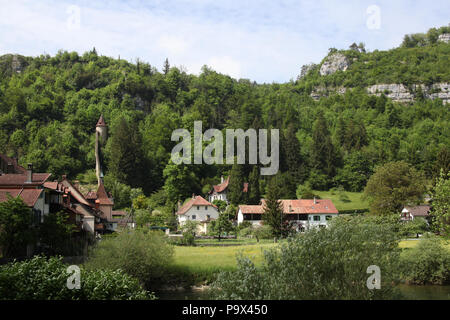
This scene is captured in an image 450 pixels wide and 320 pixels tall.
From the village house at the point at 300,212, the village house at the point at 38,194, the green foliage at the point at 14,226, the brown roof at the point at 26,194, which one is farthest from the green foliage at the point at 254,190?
the green foliage at the point at 14,226

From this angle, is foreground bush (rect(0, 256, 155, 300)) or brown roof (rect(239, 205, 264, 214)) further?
brown roof (rect(239, 205, 264, 214))

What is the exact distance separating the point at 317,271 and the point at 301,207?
57.8m

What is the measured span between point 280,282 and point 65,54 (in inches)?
5850

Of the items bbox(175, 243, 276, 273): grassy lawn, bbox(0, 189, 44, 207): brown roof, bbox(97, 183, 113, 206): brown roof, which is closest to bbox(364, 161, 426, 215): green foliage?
bbox(175, 243, 276, 273): grassy lawn

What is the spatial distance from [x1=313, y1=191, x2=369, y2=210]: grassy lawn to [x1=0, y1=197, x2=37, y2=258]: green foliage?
61810 mm

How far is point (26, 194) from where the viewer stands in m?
38.6

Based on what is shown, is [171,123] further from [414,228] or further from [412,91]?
[412,91]

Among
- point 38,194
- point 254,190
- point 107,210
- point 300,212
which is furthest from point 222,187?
point 38,194

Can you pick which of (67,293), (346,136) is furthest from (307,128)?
(67,293)

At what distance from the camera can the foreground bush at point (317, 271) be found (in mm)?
21094

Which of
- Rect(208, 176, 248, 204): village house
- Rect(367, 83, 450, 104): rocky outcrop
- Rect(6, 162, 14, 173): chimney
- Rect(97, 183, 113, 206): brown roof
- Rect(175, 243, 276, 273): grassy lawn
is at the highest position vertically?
Rect(367, 83, 450, 104): rocky outcrop

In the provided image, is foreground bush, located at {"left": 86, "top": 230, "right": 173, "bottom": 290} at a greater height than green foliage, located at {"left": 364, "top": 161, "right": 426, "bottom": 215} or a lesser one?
lesser

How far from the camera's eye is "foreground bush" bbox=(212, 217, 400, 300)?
21.1m

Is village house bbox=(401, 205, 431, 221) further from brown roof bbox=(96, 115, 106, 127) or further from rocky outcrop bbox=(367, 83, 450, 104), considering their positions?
rocky outcrop bbox=(367, 83, 450, 104)
